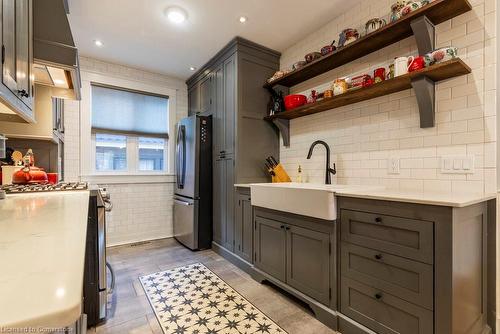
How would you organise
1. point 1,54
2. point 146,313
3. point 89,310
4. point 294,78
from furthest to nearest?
point 294,78, point 146,313, point 89,310, point 1,54

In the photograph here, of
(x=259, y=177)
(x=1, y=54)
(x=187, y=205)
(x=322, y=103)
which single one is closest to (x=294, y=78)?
(x=322, y=103)

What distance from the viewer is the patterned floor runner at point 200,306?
1.72 meters

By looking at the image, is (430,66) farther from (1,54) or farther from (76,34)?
(76,34)

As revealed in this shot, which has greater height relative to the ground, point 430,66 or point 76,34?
point 76,34

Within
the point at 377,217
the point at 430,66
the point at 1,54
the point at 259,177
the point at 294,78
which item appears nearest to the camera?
the point at 1,54

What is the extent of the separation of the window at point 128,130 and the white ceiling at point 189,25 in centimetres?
60

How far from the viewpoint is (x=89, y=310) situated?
1723 mm

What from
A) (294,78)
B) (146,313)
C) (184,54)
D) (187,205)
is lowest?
(146,313)

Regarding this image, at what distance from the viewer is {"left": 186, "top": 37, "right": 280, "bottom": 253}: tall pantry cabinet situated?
2.89 metres

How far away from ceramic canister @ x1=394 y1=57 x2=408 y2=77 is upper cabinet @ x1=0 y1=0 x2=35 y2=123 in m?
2.17

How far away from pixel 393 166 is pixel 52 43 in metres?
2.52

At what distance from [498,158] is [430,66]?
70 cm

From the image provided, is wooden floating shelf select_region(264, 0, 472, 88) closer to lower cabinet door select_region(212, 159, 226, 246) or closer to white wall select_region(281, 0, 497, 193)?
white wall select_region(281, 0, 497, 193)

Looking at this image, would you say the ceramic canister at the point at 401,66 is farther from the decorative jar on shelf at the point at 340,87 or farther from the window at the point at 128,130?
the window at the point at 128,130
